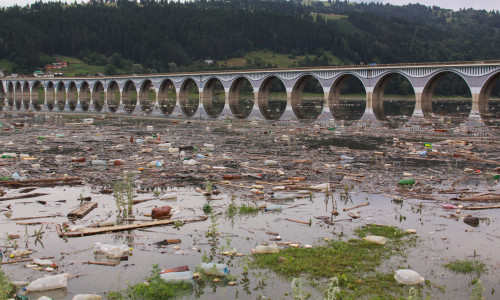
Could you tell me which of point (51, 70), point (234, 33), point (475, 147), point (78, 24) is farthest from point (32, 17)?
point (475, 147)

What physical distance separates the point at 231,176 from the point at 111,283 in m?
6.23

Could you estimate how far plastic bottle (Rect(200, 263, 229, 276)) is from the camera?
245 inches

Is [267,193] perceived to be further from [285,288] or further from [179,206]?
[285,288]

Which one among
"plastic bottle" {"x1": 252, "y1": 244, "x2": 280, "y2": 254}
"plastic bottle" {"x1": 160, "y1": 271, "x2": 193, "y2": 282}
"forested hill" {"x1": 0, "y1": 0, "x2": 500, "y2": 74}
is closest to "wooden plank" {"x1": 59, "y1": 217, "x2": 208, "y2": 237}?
"plastic bottle" {"x1": 252, "y1": 244, "x2": 280, "y2": 254}

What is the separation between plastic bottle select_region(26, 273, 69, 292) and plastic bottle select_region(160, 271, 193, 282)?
1166 mm

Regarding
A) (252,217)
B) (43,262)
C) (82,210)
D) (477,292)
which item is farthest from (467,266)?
(82,210)

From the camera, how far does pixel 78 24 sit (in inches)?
6560

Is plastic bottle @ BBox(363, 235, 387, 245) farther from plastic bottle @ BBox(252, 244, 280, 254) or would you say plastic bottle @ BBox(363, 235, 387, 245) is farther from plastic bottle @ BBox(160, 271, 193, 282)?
plastic bottle @ BBox(160, 271, 193, 282)

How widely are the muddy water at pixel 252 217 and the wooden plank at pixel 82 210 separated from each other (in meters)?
0.11

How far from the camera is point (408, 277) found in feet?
19.5

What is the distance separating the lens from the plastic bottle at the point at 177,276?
6.00 metres

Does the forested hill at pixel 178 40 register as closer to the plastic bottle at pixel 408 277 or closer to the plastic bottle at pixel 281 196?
the plastic bottle at pixel 281 196

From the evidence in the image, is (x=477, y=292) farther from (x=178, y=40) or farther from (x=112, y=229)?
(x=178, y=40)

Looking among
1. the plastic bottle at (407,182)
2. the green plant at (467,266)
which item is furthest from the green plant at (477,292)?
the plastic bottle at (407,182)
